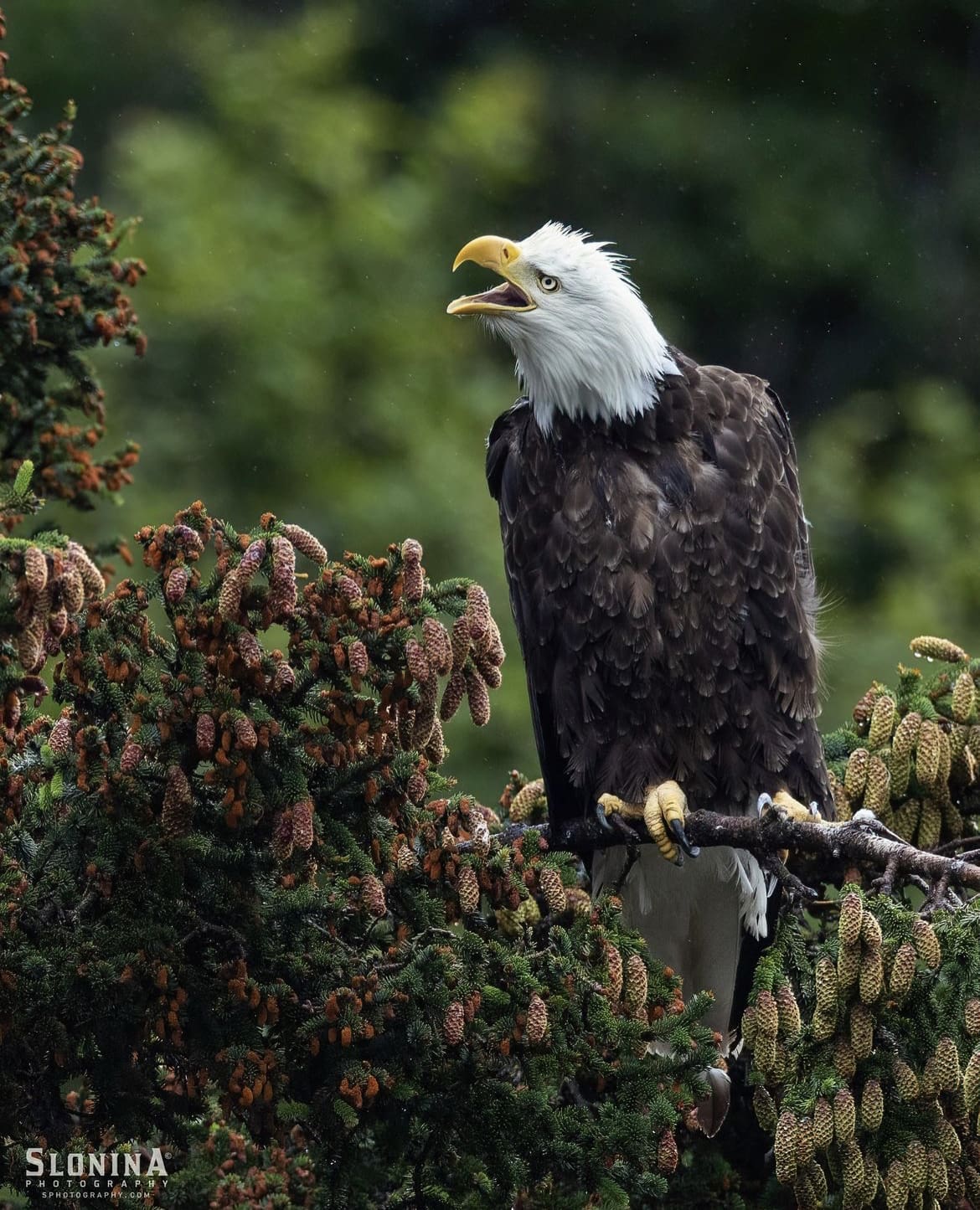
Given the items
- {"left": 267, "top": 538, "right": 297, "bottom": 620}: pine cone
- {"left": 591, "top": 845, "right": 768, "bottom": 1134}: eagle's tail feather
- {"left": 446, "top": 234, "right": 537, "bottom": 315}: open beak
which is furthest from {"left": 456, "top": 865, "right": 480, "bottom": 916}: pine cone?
{"left": 446, "top": 234, "right": 537, "bottom": 315}: open beak

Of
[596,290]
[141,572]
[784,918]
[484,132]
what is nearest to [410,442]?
[141,572]

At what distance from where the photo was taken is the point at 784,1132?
3.06 m

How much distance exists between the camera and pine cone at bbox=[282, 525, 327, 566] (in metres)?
3.04

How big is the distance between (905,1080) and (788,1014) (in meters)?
0.22

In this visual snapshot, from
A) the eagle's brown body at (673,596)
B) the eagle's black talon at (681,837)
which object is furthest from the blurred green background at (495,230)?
the eagle's black talon at (681,837)

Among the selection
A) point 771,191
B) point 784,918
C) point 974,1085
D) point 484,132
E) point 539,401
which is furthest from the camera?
point 771,191

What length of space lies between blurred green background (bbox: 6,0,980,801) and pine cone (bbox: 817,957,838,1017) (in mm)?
5772

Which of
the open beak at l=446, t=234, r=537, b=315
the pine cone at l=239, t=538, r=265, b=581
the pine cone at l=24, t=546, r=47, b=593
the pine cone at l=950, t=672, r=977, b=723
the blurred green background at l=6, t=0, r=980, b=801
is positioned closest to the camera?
the pine cone at l=24, t=546, r=47, b=593

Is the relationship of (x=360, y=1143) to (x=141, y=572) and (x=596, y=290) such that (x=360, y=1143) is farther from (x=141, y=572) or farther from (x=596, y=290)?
(x=141, y=572)

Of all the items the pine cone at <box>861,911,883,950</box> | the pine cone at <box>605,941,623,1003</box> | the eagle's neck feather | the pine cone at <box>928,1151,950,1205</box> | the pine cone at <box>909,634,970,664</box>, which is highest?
the eagle's neck feather

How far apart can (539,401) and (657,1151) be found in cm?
209

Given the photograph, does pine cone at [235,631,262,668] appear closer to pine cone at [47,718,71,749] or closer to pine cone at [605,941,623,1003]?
pine cone at [47,718,71,749]

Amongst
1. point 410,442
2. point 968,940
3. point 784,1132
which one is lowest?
point 784,1132

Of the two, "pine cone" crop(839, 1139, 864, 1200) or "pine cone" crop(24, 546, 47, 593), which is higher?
"pine cone" crop(24, 546, 47, 593)
